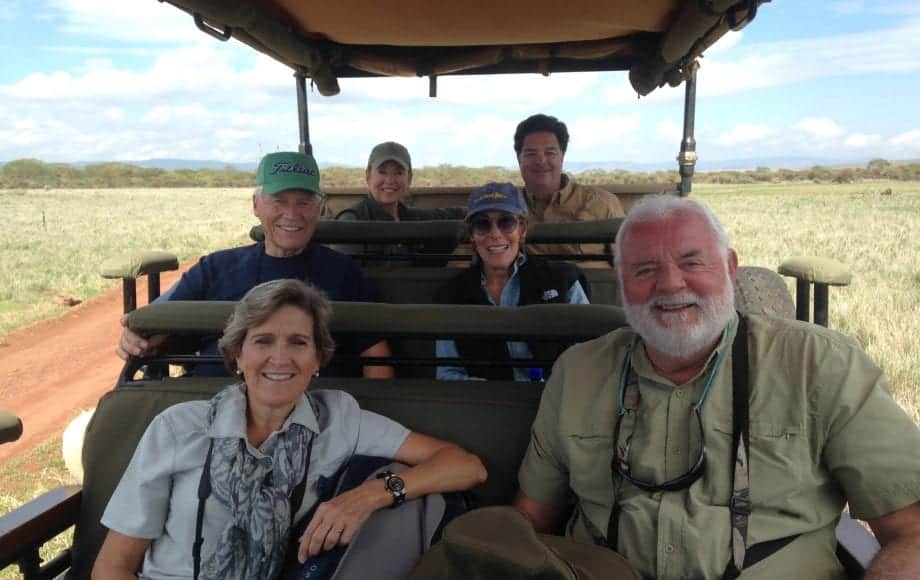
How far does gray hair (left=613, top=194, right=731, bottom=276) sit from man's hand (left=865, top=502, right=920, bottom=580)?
2.35 feet

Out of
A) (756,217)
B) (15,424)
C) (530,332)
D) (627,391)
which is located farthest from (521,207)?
(756,217)

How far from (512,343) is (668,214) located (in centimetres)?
105

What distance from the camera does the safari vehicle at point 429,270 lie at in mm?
2123

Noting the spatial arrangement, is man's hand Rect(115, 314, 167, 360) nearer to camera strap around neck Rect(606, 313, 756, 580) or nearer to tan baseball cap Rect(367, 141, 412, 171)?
camera strap around neck Rect(606, 313, 756, 580)

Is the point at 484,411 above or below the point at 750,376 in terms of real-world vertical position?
below

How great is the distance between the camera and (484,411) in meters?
2.21

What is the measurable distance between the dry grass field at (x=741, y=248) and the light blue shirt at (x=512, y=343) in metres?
2.26

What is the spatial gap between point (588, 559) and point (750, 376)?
61 cm

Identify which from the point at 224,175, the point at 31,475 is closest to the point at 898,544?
the point at 31,475

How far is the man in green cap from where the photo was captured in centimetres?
313

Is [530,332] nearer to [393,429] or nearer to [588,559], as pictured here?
[393,429]

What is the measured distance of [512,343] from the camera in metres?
2.89

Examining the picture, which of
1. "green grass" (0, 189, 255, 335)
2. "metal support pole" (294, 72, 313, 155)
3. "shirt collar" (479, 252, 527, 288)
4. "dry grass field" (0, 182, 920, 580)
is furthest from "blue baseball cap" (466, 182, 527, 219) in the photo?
"dry grass field" (0, 182, 920, 580)

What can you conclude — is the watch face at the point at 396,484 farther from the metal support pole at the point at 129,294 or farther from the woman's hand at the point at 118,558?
the metal support pole at the point at 129,294
